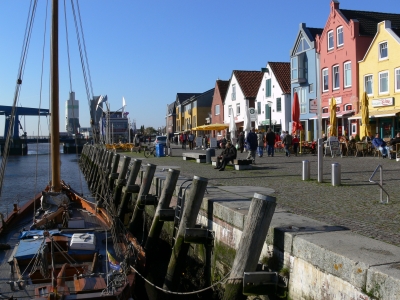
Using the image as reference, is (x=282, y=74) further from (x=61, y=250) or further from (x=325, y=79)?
(x=61, y=250)

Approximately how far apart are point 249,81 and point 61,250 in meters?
51.1

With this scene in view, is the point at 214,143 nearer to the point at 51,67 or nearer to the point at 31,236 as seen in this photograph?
the point at 51,67

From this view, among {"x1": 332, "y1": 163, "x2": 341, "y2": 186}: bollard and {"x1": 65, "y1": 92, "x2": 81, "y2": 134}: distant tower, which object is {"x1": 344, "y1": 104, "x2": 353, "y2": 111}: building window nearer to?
{"x1": 65, "y1": 92, "x2": 81, "y2": 134}: distant tower

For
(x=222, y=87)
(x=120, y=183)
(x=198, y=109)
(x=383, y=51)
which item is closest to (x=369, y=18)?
(x=383, y=51)

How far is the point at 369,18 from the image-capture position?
36.5 meters

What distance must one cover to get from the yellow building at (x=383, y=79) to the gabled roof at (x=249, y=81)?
2348 cm

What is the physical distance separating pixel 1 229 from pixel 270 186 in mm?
6315

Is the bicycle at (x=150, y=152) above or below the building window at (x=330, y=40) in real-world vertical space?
below

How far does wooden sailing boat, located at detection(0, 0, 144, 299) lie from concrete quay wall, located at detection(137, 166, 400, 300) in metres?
1.73

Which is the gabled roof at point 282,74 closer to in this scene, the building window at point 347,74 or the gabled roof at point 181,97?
the building window at point 347,74

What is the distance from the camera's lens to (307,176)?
1378 cm

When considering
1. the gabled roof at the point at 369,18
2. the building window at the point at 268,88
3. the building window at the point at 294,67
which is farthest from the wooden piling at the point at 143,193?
the building window at the point at 268,88

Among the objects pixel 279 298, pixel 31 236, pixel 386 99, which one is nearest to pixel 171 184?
pixel 31 236

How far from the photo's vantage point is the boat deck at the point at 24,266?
6324mm
